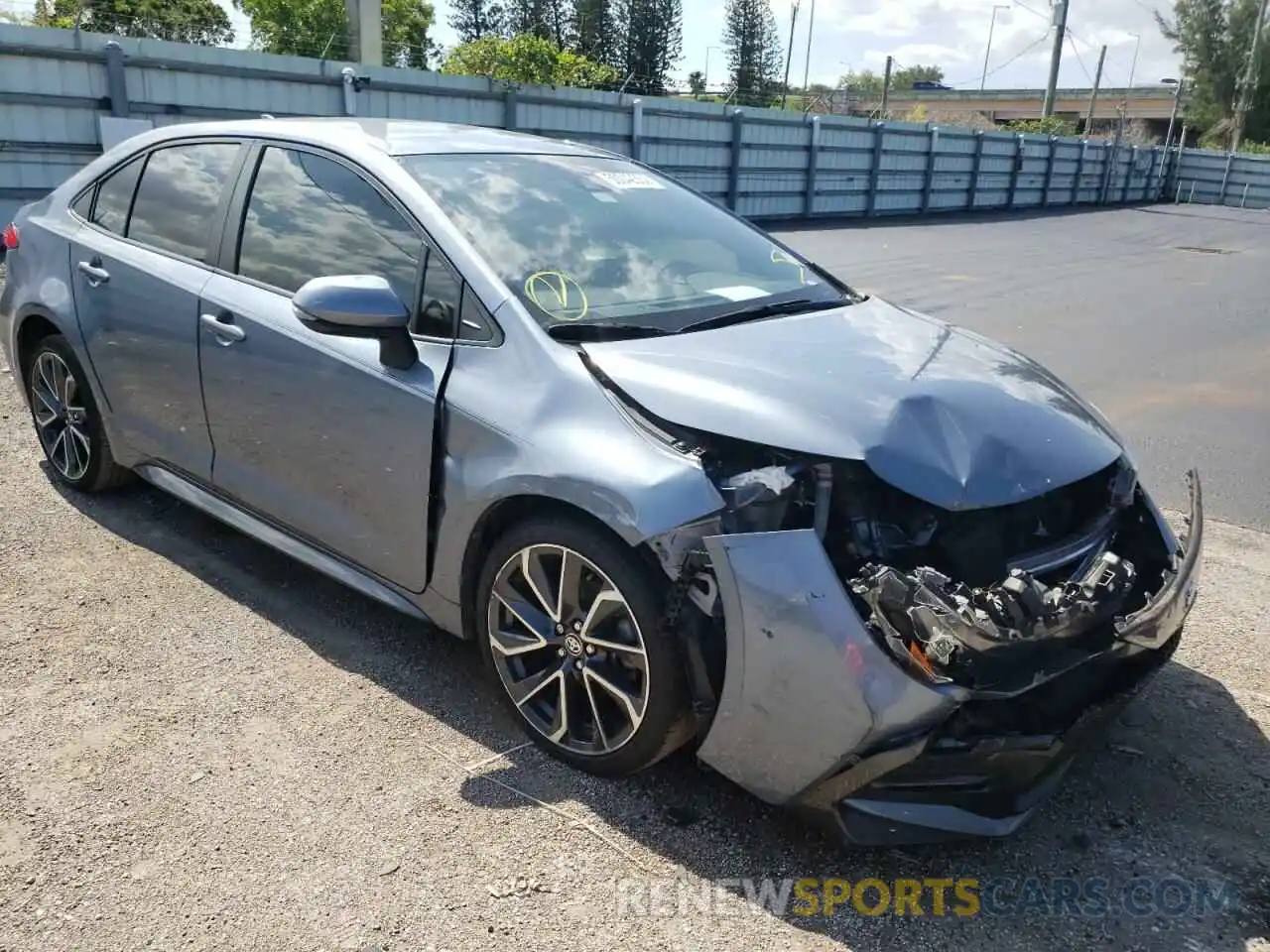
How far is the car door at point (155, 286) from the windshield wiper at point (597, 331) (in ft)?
5.10

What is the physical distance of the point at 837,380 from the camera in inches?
109

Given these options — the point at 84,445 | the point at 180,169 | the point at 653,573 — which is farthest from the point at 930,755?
the point at 84,445

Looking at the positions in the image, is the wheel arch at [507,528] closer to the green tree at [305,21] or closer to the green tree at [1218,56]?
the green tree at [305,21]

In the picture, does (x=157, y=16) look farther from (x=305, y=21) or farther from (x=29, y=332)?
(x=29, y=332)

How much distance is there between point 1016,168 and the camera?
32.3 metres

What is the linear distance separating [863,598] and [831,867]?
0.73 meters

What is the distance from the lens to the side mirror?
2887 mm

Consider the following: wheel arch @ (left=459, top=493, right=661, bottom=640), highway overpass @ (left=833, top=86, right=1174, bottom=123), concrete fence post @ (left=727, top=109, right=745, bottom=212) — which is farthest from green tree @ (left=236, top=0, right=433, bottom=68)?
wheel arch @ (left=459, top=493, right=661, bottom=640)

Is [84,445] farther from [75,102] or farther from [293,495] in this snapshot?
[75,102]

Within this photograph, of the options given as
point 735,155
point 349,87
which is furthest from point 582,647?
point 735,155

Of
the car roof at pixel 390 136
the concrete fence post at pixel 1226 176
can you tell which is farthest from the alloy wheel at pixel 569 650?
the concrete fence post at pixel 1226 176

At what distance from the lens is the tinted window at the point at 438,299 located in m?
3.04

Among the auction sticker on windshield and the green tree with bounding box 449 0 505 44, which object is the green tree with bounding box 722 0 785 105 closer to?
the green tree with bounding box 449 0 505 44

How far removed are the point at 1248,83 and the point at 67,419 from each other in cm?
6752
